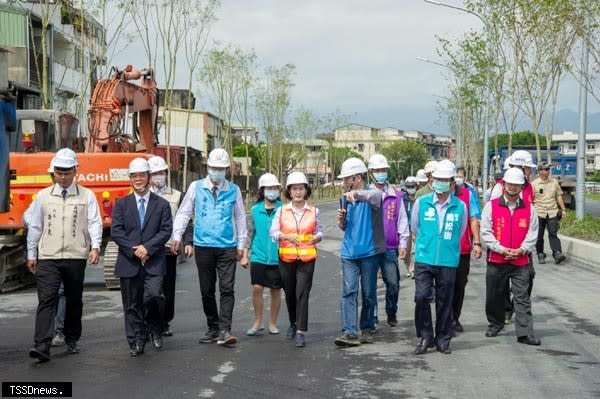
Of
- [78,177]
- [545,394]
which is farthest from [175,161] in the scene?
[545,394]

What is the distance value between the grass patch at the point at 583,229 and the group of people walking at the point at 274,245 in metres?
12.0

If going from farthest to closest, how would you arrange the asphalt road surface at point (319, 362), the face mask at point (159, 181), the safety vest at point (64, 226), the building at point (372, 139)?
1. the building at point (372, 139)
2. the face mask at point (159, 181)
3. the safety vest at point (64, 226)
4. the asphalt road surface at point (319, 362)

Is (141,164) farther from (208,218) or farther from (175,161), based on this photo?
(175,161)

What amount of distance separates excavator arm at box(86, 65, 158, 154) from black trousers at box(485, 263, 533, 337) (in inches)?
370

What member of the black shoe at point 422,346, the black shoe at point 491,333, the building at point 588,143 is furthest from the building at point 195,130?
the building at point 588,143

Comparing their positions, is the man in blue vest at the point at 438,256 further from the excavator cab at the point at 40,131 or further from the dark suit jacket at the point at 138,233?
the excavator cab at the point at 40,131

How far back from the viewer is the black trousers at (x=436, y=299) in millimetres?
9984

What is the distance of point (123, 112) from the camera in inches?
758

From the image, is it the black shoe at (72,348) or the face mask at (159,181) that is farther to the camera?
the face mask at (159,181)

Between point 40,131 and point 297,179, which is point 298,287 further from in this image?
point 40,131

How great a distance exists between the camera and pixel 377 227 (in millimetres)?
10492

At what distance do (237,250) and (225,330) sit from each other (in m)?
0.85

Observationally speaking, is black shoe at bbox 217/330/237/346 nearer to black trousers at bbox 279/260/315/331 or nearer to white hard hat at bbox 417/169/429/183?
black trousers at bbox 279/260/315/331

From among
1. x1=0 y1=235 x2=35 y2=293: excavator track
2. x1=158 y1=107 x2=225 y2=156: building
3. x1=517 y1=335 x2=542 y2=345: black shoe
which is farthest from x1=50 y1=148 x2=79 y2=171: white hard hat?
x1=158 y1=107 x2=225 y2=156: building
